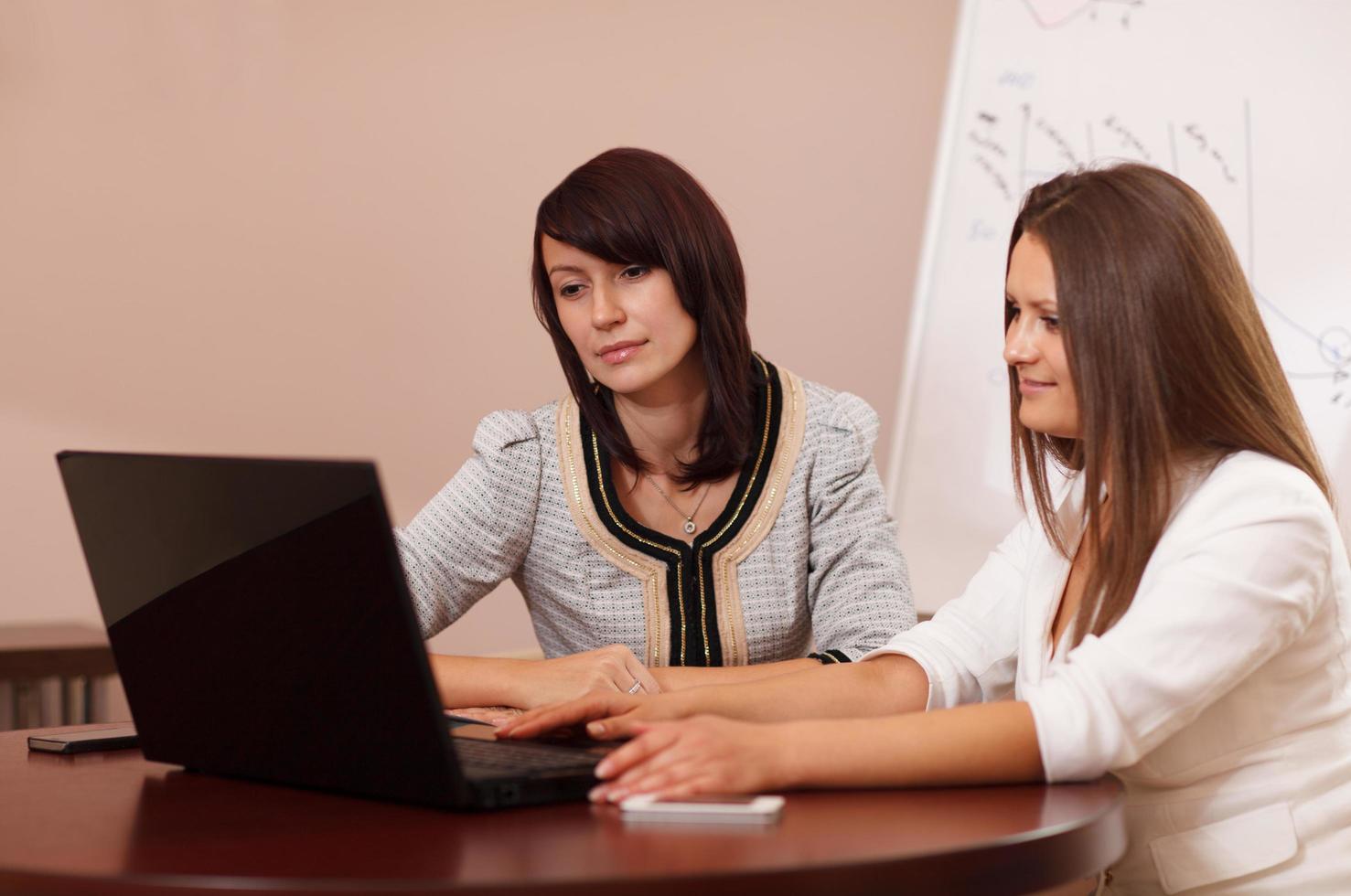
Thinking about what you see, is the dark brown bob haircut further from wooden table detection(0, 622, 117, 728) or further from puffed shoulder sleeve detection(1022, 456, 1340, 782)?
wooden table detection(0, 622, 117, 728)

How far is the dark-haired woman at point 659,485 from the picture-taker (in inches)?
70.4

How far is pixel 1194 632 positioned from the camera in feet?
3.48

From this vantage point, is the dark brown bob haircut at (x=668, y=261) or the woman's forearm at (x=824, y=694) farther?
the dark brown bob haircut at (x=668, y=261)

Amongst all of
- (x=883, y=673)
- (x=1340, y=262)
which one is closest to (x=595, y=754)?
(x=883, y=673)

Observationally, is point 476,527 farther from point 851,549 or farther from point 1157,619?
point 1157,619

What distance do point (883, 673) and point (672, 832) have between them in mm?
560

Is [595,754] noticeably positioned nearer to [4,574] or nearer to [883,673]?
[883,673]

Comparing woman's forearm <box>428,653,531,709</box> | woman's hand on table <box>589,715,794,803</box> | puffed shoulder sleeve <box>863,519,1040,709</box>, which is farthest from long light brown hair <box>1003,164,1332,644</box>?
woman's forearm <box>428,653,531,709</box>

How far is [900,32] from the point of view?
10.6ft

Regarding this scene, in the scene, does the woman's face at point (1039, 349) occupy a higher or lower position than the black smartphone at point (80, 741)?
higher

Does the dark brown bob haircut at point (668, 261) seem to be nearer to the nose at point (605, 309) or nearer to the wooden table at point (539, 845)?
the nose at point (605, 309)

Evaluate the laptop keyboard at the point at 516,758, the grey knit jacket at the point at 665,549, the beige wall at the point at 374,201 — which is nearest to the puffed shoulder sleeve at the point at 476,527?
the grey knit jacket at the point at 665,549

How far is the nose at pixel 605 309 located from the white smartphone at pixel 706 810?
0.94 meters

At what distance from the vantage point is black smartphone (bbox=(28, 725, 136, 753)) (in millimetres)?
1243
